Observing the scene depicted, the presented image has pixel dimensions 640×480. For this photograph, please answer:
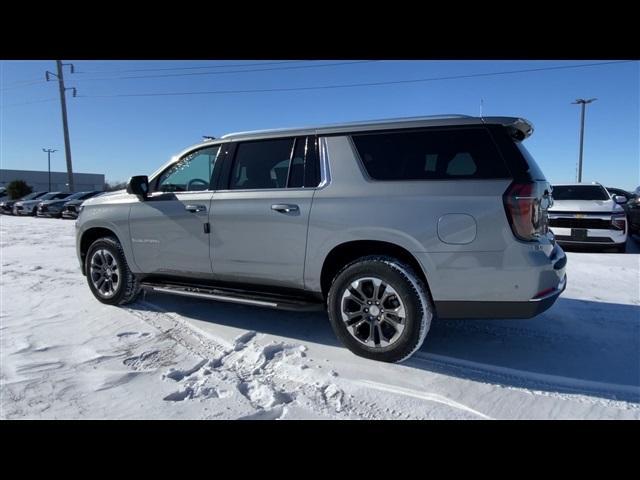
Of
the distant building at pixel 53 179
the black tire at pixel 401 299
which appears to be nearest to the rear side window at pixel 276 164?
the black tire at pixel 401 299

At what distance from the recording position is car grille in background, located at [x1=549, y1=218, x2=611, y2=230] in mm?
8078

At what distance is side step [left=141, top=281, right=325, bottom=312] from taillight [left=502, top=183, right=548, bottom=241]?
5.46 ft

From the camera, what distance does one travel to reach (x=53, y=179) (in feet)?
251

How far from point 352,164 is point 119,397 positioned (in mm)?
2416

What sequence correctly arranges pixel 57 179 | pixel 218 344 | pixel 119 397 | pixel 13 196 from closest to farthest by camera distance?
1. pixel 119 397
2. pixel 218 344
3. pixel 13 196
4. pixel 57 179

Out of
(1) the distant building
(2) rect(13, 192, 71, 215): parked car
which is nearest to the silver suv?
(2) rect(13, 192, 71, 215): parked car

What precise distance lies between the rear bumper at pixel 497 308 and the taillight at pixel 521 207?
467 mm

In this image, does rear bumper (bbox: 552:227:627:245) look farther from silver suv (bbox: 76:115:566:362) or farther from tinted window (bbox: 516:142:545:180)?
tinted window (bbox: 516:142:545:180)

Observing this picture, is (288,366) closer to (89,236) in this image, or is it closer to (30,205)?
(89,236)

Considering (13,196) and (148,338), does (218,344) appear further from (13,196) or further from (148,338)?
(13,196)
